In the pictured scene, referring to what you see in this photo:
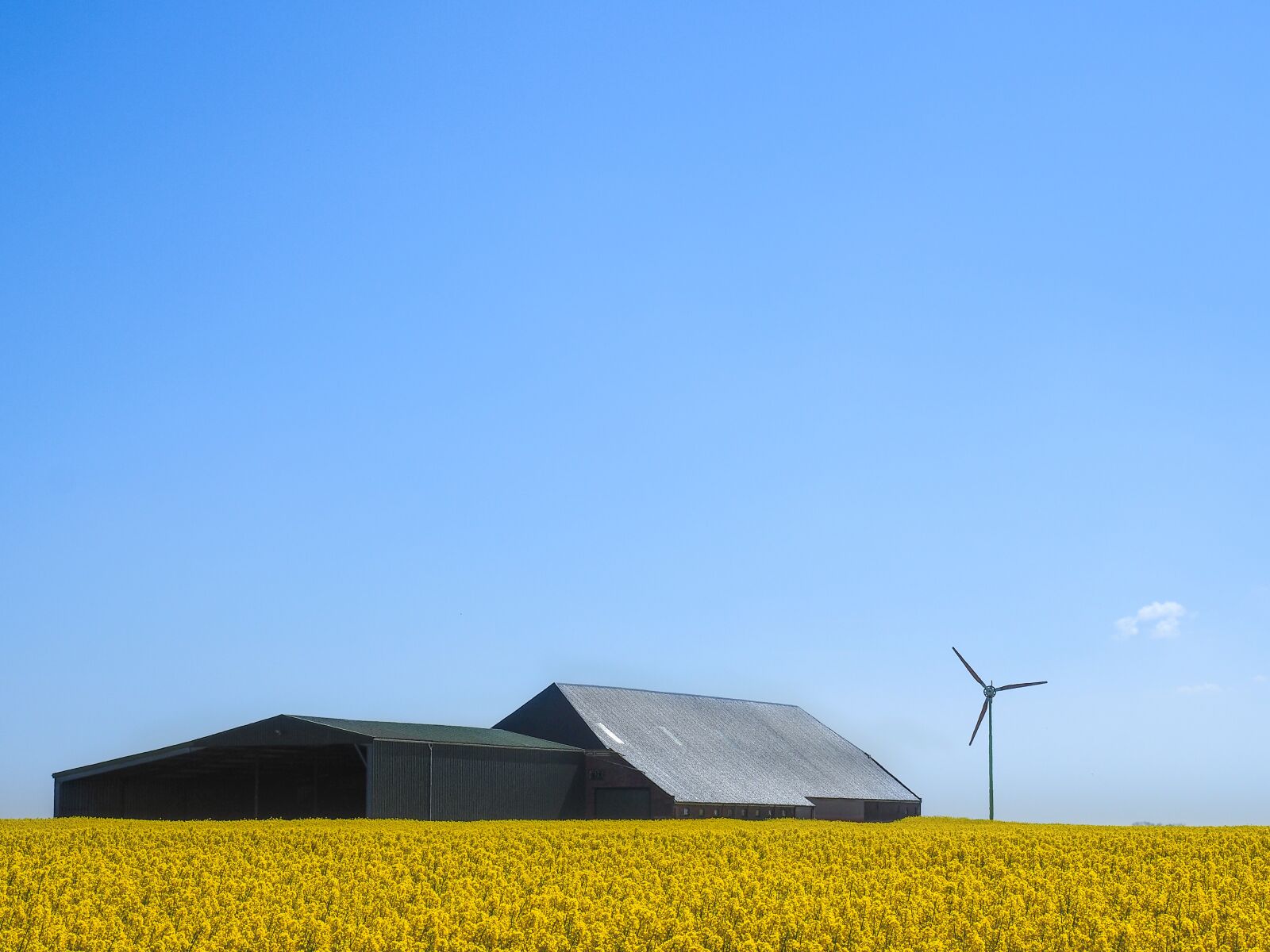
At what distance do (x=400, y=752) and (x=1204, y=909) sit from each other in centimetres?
3452

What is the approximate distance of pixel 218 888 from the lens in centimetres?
2698

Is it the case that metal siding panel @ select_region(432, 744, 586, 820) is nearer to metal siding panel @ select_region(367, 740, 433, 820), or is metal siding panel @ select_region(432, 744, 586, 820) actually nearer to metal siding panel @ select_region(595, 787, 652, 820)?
metal siding panel @ select_region(367, 740, 433, 820)

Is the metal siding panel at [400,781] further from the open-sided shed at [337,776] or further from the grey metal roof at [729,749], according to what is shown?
the grey metal roof at [729,749]

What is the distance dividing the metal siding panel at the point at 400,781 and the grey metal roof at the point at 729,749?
1449 centimetres

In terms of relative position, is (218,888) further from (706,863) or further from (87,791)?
(87,791)

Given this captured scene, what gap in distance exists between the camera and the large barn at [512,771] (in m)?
55.5

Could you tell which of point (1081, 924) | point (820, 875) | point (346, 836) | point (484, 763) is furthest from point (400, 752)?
point (1081, 924)

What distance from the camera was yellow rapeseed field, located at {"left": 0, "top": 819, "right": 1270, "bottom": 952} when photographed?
73.4 ft

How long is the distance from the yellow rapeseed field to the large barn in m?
12.2

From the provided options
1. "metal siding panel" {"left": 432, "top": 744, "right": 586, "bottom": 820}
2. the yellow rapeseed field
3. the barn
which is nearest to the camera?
the yellow rapeseed field

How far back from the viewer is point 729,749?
253 feet

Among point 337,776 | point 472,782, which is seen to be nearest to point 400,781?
point 472,782

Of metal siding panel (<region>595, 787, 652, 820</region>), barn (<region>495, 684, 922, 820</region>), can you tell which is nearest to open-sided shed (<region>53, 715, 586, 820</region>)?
metal siding panel (<region>595, 787, 652, 820</region>)

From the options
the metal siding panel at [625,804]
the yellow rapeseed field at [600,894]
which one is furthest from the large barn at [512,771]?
the yellow rapeseed field at [600,894]
